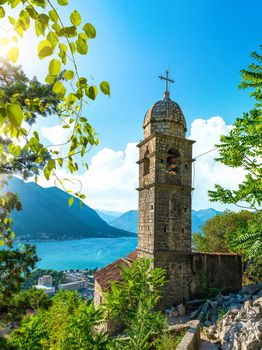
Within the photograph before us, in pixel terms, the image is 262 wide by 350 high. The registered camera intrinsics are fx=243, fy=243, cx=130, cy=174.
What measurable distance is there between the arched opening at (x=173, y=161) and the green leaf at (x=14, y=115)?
13332 mm

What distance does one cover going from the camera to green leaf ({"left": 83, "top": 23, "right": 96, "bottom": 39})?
113 centimetres

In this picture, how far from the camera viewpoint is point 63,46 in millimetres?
1138

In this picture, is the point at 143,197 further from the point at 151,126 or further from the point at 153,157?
the point at 151,126

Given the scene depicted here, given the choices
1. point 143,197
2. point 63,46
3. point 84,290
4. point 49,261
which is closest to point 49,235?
point 49,261

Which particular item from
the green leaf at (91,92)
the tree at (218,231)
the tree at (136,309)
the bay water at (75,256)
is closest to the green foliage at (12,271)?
the tree at (136,309)

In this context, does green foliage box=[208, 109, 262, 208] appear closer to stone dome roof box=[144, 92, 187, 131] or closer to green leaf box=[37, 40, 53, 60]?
green leaf box=[37, 40, 53, 60]

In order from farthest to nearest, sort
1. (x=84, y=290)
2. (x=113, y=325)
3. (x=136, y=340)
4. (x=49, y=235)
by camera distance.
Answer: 1. (x=49, y=235)
2. (x=84, y=290)
3. (x=113, y=325)
4. (x=136, y=340)

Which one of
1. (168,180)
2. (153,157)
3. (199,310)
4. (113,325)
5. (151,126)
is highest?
(151,126)

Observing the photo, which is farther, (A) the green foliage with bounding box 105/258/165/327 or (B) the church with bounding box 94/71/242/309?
(B) the church with bounding box 94/71/242/309

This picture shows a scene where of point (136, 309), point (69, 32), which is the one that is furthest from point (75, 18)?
point (136, 309)

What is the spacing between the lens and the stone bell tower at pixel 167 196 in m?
12.9

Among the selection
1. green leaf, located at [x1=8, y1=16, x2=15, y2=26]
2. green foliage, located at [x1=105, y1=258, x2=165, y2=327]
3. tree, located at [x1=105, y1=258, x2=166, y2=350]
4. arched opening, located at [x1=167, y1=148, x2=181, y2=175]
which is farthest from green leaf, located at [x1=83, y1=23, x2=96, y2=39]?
arched opening, located at [x1=167, y1=148, x2=181, y2=175]

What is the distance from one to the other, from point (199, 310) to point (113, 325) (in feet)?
14.2

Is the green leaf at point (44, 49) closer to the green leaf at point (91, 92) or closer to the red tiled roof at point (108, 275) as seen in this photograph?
the green leaf at point (91, 92)
